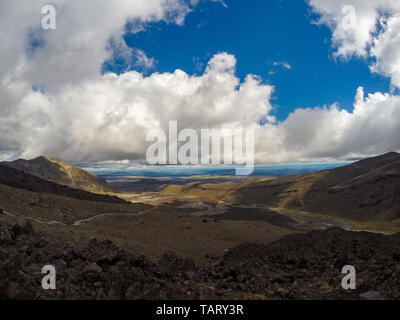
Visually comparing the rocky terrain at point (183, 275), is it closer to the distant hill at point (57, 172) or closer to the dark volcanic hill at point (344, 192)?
the dark volcanic hill at point (344, 192)

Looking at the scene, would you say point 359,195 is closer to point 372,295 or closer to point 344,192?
point 344,192

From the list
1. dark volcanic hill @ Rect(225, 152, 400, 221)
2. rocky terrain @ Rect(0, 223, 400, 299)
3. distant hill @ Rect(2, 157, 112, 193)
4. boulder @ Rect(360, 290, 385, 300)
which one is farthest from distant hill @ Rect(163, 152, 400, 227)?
distant hill @ Rect(2, 157, 112, 193)

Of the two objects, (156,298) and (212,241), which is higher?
(156,298)

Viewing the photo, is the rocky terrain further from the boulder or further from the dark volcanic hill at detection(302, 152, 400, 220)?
the dark volcanic hill at detection(302, 152, 400, 220)

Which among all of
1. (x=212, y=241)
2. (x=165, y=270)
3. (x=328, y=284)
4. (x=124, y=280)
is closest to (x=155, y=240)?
(x=212, y=241)
